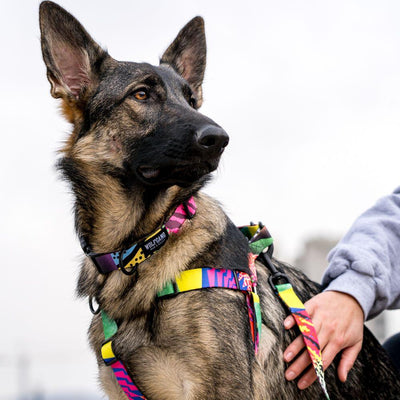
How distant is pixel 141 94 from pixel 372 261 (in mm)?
1736

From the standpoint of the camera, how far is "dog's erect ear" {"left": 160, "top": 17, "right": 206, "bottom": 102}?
12.7ft

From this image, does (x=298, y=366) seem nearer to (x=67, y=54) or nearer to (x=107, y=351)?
(x=107, y=351)

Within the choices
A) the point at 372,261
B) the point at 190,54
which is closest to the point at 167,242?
the point at 372,261

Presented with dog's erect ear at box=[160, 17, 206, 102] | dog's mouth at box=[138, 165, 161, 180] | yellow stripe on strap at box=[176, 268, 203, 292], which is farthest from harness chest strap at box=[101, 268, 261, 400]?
dog's erect ear at box=[160, 17, 206, 102]

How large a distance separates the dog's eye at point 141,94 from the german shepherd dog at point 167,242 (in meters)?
0.01

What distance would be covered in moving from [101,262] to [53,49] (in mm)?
1376

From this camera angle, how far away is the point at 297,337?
119 inches

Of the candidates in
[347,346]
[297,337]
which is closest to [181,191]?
A: [297,337]

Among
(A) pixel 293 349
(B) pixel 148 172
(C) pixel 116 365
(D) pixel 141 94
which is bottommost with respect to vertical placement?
(C) pixel 116 365

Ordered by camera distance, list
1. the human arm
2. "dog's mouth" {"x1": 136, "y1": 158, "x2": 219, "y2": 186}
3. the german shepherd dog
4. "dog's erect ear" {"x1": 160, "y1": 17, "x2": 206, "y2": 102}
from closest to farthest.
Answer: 1. the german shepherd dog
2. "dog's mouth" {"x1": 136, "y1": 158, "x2": 219, "y2": 186}
3. the human arm
4. "dog's erect ear" {"x1": 160, "y1": 17, "x2": 206, "y2": 102}

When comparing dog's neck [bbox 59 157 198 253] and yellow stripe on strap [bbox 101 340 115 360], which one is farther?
dog's neck [bbox 59 157 198 253]

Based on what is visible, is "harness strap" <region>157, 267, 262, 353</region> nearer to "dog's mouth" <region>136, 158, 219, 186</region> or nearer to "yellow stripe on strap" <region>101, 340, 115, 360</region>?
"yellow stripe on strap" <region>101, 340, 115, 360</region>

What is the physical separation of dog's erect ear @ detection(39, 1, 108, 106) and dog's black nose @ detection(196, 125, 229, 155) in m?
0.94

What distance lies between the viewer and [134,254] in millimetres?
2922
